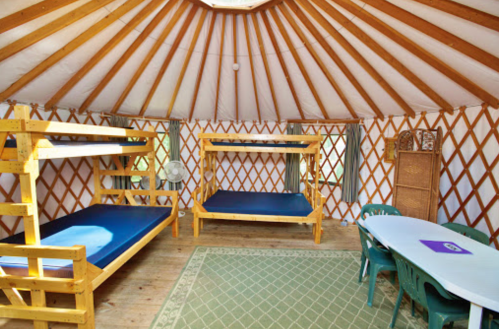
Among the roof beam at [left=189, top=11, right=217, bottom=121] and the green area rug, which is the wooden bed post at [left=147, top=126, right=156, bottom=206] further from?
the green area rug

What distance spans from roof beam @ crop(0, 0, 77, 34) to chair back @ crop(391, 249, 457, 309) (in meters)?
3.67

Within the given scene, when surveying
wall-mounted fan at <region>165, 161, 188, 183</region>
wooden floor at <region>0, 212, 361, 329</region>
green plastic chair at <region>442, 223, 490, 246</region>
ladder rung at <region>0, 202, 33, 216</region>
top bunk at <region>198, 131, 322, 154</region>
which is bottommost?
wooden floor at <region>0, 212, 361, 329</region>

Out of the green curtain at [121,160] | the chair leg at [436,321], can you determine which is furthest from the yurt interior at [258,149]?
the green curtain at [121,160]

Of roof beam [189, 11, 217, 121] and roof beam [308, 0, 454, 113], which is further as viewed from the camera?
roof beam [189, 11, 217, 121]

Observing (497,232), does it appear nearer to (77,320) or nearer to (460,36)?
(460,36)

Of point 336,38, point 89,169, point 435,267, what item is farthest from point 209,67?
point 435,267

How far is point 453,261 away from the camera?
1588 mm

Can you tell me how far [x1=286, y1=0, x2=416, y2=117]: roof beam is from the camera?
98.2 inches

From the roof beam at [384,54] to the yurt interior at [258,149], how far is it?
0.07ft

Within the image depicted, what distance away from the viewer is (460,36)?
6.72ft

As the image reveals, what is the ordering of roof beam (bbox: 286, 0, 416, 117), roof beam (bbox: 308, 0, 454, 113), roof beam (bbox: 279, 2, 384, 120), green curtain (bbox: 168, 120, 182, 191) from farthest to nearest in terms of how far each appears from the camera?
green curtain (bbox: 168, 120, 182, 191) → roof beam (bbox: 279, 2, 384, 120) → roof beam (bbox: 286, 0, 416, 117) → roof beam (bbox: 308, 0, 454, 113)

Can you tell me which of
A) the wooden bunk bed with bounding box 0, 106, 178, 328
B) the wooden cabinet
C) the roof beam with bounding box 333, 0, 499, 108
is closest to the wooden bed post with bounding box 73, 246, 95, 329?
the wooden bunk bed with bounding box 0, 106, 178, 328

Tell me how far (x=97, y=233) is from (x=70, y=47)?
2243mm

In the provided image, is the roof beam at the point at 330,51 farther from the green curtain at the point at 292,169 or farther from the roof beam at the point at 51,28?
the roof beam at the point at 51,28
